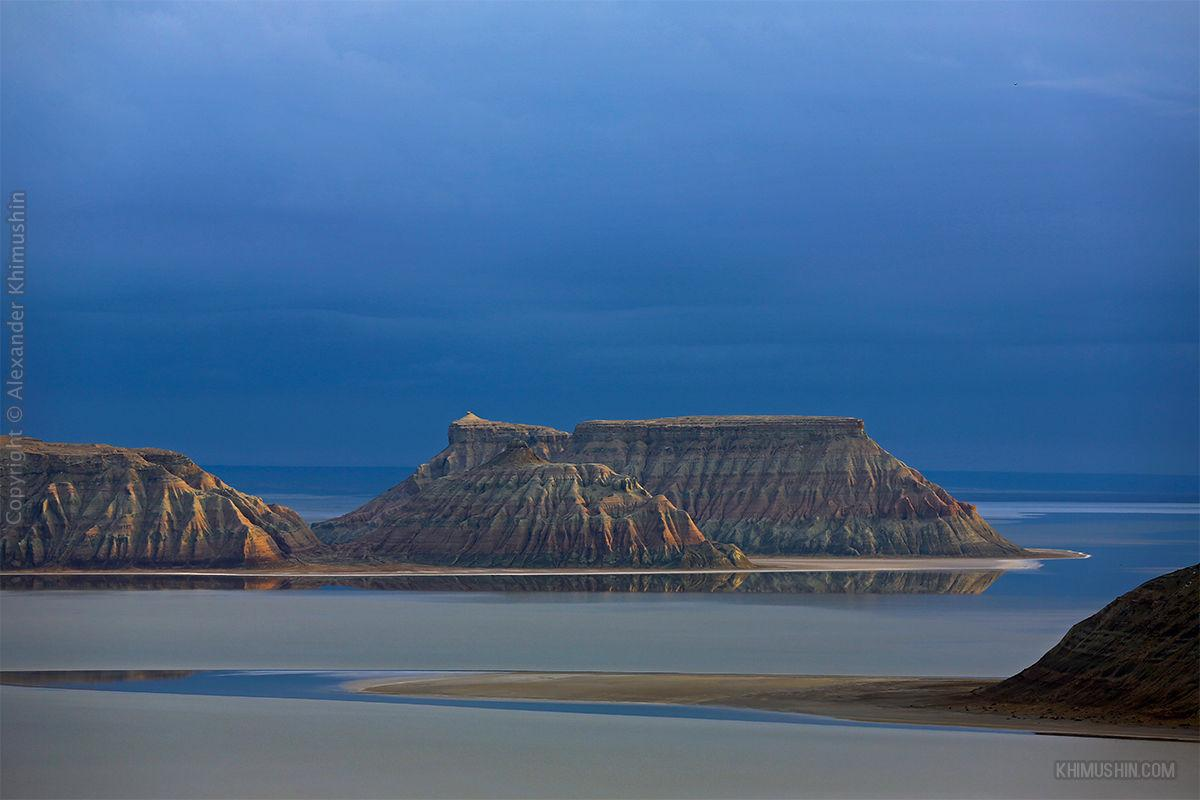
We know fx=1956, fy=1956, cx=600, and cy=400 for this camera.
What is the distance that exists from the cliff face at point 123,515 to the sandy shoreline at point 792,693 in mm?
87906

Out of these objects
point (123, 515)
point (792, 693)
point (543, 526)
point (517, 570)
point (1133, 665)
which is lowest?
point (792, 693)

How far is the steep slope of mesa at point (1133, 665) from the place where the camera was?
58438 mm

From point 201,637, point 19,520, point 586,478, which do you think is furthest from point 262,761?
point 586,478

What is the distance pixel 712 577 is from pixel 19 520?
186 feet

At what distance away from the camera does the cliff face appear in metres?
160

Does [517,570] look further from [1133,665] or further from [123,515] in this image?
[1133,665]

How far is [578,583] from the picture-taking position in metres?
159

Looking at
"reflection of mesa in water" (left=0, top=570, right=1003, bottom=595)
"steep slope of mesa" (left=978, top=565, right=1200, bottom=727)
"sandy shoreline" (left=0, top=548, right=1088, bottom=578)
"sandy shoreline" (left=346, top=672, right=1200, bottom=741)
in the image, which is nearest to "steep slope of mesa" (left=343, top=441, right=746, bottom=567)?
"sandy shoreline" (left=0, top=548, right=1088, bottom=578)

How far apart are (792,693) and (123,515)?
10214 centimetres

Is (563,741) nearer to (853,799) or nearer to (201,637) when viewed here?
(853,799)

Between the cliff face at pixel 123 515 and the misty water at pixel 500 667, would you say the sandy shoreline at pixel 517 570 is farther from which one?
the misty water at pixel 500 667

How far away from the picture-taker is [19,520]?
156m

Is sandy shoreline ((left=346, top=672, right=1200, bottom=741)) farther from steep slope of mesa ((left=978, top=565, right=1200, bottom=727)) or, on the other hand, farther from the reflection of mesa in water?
the reflection of mesa in water

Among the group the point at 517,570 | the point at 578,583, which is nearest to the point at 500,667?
the point at 578,583
